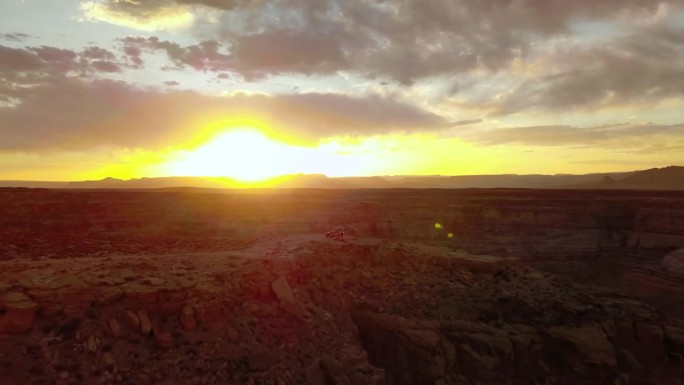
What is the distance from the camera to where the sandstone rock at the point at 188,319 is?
1145 centimetres

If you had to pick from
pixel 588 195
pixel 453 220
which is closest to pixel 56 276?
pixel 453 220

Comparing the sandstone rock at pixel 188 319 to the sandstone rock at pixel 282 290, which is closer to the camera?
the sandstone rock at pixel 188 319

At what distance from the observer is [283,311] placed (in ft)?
43.3

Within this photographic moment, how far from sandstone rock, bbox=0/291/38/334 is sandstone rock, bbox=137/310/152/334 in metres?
2.09

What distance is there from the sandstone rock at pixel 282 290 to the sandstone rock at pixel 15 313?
5.68 metres

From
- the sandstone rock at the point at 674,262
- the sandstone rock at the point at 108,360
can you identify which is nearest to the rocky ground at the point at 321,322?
the sandstone rock at the point at 108,360

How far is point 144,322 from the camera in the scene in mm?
11055

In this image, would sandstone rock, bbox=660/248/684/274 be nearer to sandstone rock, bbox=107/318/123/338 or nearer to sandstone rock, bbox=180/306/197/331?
sandstone rock, bbox=180/306/197/331

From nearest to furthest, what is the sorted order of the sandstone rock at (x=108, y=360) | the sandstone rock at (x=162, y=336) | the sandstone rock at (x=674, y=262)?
the sandstone rock at (x=108, y=360) → the sandstone rock at (x=162, y=336) → the sandstone rock at (x=674, y=262)

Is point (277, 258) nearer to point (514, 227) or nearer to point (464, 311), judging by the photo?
point (464, 311)

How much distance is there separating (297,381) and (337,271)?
16.8ft

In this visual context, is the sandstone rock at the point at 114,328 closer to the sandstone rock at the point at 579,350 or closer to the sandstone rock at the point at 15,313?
the sandstone rock at the point at 15,313

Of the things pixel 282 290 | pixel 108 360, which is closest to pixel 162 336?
pixel 108 360

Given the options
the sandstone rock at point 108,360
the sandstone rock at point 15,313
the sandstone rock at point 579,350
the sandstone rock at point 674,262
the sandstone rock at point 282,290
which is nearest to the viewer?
the sandstone rock at point 15,313
